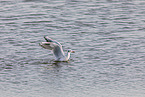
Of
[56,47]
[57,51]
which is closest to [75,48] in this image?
[57,51]

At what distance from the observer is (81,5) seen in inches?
1348

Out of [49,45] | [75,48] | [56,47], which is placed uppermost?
[49,45]

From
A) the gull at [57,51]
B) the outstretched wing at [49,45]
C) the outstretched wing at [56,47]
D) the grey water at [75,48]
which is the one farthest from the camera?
the gull at [57,51]

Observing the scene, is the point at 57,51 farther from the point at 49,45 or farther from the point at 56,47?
the point at 49,45

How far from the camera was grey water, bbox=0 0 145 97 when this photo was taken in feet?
58.5

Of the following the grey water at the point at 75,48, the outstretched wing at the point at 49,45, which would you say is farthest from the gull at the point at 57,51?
the grey water at the point at 75,48

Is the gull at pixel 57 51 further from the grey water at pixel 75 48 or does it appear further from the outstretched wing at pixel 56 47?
the grey water at pixel 75 48

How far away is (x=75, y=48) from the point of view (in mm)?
24156

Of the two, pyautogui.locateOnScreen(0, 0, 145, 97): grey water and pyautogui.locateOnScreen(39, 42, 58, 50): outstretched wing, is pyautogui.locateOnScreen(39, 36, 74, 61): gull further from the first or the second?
pyautogui.locateOnScreen(0, 0, 145, 97): grey water

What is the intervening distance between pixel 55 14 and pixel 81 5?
360 centimetres

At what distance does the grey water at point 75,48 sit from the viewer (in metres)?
17.8

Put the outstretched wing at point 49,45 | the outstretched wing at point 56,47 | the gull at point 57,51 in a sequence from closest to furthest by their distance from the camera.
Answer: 1. the outstretched wing at point 49,45
2. the outstretched wing at point 56,47
3. the gull at point 57,51

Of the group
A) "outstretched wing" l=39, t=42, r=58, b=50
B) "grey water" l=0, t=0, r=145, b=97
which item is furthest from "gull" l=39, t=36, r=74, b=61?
"grey water" l=0, t=0, r=145, b=97

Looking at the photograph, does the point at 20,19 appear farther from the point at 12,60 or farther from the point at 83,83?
the point at 83,83
